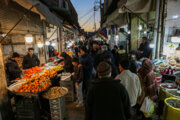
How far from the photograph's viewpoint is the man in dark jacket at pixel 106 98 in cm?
199

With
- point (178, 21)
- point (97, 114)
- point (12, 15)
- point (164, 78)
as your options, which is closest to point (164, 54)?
point (178, 21)

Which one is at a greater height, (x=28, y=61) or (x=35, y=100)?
(x=28, y=61)

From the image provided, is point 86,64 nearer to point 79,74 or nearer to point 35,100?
point 79,74

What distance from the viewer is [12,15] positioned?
19.6 ft

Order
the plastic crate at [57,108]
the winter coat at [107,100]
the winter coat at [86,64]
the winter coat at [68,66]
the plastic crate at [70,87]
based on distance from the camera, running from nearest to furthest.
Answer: the winter coat at [107,100] < the plastic crate at [57,108] < the winter coat at [86,64] < the plastic crate at [70,87] < the winter coat at [68,66]

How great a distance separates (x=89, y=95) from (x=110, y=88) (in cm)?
41

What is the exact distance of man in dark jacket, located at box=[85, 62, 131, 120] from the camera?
78.2 inches

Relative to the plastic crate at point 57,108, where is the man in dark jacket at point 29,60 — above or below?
above

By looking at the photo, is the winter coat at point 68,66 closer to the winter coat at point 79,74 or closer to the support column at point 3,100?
the winter coat at point 79,74

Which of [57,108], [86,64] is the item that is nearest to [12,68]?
[57,108]

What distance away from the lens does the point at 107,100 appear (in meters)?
2.02

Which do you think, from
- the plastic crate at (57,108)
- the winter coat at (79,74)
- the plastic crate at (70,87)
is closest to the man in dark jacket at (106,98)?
the plastic crate at (57,108)

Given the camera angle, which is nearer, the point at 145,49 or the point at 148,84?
the point at 148,84

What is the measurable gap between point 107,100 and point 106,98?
0.14 feet
